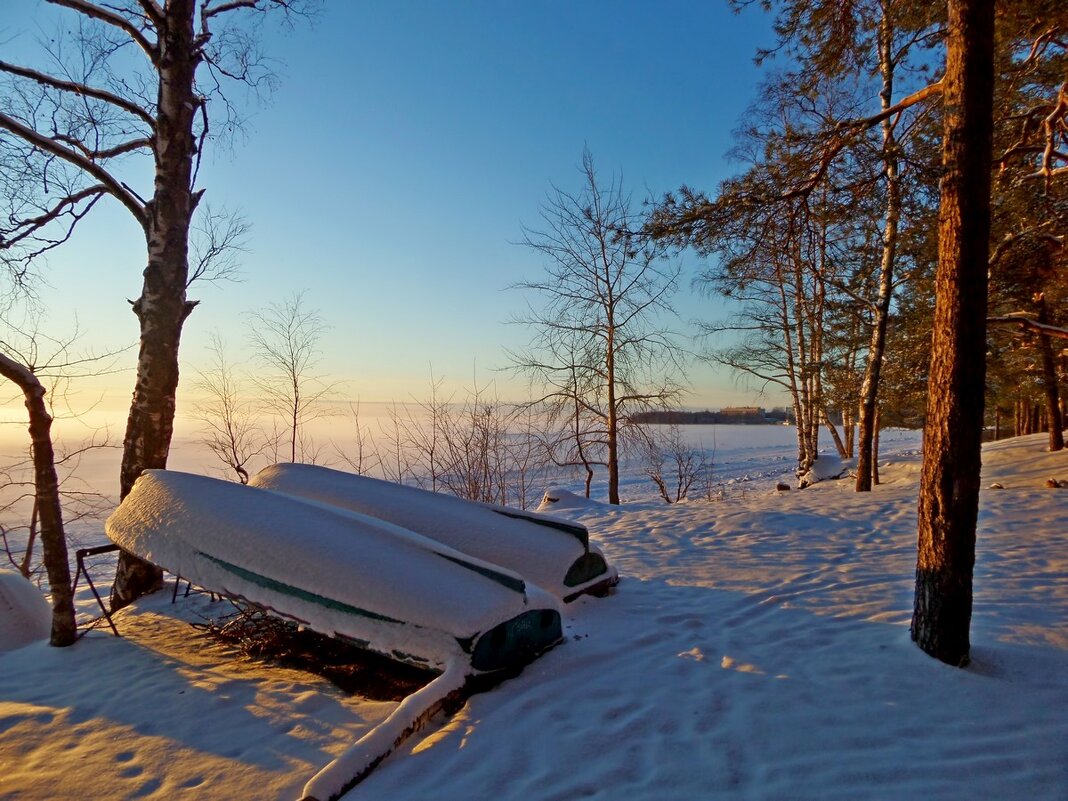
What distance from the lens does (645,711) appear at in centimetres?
287

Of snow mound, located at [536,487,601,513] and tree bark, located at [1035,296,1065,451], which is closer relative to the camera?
snow mound, located at [536,487,601,513]

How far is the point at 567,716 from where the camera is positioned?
2836 millimetres

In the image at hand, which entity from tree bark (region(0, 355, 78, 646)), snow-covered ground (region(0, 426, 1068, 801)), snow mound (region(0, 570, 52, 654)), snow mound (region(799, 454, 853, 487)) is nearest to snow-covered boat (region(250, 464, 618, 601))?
snow-covered ground (region(0, 426, 1068, 801))

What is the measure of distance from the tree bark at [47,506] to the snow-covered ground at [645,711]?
0.23 meters

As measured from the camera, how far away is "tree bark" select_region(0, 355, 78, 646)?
13.9 feet

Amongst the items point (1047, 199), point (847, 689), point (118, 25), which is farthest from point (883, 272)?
point (118, 25)

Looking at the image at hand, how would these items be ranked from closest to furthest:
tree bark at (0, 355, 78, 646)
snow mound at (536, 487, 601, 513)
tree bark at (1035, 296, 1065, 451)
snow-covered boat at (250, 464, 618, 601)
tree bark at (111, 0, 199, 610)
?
tree bark at (0, 355, 78, 646)
snow-covered boat at (250, 464, 618, 601)
tree bark at (111, 0, 199, 610)
snow mound at (536, 487, 601, 513)
tree bark at (1035, 296, 1065, 451)

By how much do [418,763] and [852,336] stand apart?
13.4 meters

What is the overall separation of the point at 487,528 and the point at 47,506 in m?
3.40

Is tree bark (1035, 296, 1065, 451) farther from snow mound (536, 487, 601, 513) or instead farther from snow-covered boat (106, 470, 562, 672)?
snow-covered boat (106, 470, 562, 672)

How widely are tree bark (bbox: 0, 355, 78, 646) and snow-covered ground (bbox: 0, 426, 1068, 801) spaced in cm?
23

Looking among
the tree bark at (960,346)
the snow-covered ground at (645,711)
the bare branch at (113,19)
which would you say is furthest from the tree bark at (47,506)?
the tree bark at (960,346)

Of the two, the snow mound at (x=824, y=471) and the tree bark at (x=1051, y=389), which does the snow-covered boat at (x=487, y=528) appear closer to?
the snow mound at (x=824, y=471)

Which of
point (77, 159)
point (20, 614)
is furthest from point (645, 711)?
point (77, 159)
